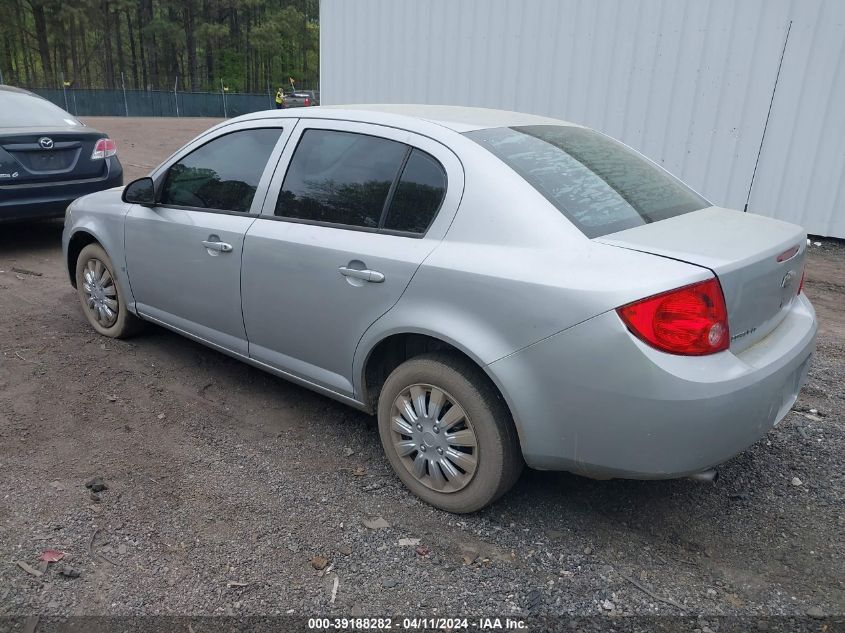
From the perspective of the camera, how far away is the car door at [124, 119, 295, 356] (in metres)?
3.63

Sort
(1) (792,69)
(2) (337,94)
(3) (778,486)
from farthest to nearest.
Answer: (2) (337,94) < (1) (792,69) < (3) (778,486)

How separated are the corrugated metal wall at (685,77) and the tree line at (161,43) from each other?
4907 centimetres

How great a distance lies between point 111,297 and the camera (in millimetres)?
4746

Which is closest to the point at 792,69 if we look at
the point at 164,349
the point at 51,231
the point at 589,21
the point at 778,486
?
the point at 589,21

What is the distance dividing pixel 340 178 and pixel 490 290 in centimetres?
111

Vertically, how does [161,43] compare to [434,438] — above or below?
above

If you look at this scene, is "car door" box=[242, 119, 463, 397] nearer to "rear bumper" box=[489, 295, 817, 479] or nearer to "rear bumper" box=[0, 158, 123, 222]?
"rear bumper" box=[489, 295, 817, 479]

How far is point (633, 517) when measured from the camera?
2961 mm

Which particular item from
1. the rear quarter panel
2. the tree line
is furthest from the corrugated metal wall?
the tree line

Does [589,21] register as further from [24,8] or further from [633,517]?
[24,8]

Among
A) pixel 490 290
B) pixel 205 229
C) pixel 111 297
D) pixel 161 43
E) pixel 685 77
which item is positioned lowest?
pixel 111 297

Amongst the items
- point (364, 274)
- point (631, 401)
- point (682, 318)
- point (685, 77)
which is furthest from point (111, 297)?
point (685, 77)

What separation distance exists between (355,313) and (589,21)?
22.8ft

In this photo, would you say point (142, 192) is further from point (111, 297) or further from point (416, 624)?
point (416, 624)
